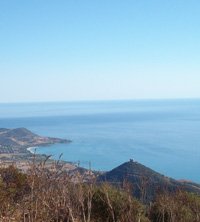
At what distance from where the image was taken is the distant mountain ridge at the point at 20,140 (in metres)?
70.6

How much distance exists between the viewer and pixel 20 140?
75.4 m

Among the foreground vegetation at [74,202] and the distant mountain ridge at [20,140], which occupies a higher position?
the foreground vegetation at [74,202]

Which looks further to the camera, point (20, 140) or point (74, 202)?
point (20, 140)

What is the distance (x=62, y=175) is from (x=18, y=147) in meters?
64.1

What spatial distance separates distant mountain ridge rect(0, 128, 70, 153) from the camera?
232ft

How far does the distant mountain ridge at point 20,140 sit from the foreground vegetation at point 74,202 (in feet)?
192

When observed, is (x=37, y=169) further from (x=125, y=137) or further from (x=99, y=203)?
(x=125, y=137)

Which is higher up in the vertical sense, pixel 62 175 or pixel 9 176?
pixel 62 175

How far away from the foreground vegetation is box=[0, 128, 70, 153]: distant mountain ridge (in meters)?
58.4

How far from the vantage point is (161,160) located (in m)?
54.0

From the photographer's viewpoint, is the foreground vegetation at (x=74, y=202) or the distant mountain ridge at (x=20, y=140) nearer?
the foreground vegetation at (x=74, y=202)

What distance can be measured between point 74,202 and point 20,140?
235ft

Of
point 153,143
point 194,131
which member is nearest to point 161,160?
point 153,143

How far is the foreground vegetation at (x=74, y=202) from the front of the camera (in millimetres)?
4547
